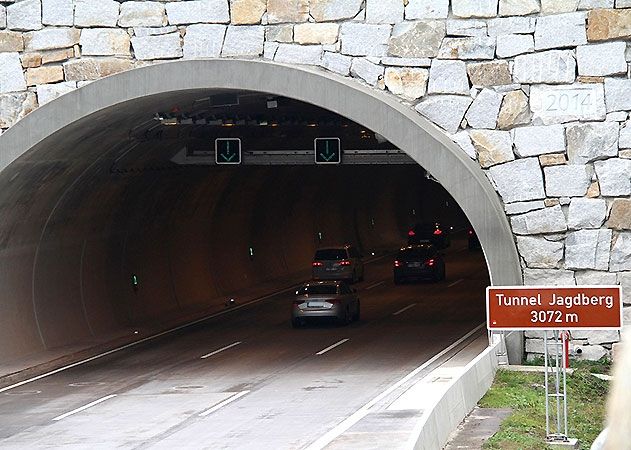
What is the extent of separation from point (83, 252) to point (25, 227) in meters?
3.94

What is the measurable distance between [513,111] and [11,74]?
9195 mm

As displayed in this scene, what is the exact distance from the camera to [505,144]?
18875mm

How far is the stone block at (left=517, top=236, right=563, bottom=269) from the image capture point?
18.8 m

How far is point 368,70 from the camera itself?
756 inches

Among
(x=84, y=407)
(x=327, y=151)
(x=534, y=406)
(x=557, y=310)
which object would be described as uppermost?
(x=327, y=151)

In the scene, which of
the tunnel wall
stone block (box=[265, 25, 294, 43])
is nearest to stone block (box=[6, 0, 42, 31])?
the tunnel wall

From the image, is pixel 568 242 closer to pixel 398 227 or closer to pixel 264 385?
pixel 264 385

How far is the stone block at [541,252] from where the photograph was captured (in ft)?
61.5

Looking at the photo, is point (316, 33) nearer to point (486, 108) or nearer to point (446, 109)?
point (446, 109)

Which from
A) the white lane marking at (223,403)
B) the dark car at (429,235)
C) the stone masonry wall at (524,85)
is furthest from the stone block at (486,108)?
the dark car at (429,235)

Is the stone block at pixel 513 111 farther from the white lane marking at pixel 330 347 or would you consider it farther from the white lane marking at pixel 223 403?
the white lane marking at pixel 330 347

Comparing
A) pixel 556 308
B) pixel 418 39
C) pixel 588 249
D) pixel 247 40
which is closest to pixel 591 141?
pixel 588 249

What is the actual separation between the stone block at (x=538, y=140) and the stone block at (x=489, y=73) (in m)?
0.87

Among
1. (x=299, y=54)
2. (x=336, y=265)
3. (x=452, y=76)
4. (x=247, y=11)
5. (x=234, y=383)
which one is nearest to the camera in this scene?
(x=452, y=76)
